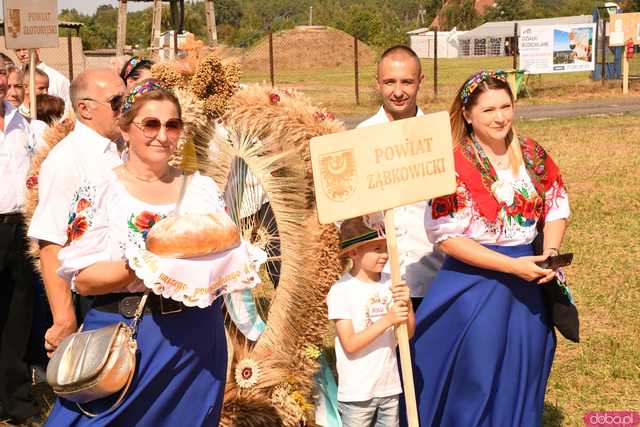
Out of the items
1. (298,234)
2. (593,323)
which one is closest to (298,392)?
(298,234)

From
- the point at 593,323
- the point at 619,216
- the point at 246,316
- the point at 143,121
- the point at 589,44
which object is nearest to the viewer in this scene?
the point at 143,121

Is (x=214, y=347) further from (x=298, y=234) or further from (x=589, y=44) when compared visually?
(x=589, y=44)

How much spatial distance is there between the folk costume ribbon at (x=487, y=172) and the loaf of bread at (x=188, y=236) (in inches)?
48.9

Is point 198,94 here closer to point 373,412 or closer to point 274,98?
point 274,98

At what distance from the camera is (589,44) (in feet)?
81.7

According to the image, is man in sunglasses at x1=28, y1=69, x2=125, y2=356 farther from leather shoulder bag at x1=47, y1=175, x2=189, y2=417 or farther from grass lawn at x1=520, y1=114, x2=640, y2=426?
grass lawn at x1=520, y1=114, x2=640, y2=426

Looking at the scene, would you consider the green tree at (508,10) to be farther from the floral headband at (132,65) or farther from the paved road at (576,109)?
the floral headband at (132,65)

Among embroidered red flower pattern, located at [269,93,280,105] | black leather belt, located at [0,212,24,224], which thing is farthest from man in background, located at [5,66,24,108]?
embroidered red flower pattern, located at [269,93,280,105]

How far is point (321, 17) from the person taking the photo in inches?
3755

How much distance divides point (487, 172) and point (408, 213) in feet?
2.30

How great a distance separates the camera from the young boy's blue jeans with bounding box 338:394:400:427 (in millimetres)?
4105

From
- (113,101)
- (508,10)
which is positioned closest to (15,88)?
(113,101)

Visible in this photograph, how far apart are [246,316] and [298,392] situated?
47 cm

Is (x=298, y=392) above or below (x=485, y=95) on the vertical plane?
below
